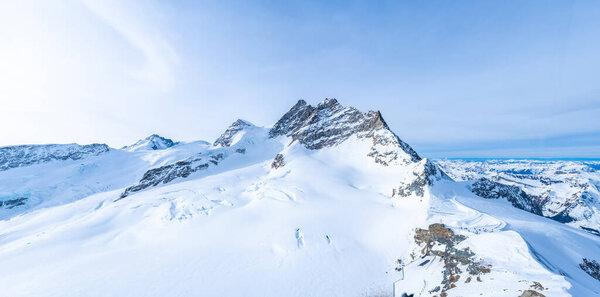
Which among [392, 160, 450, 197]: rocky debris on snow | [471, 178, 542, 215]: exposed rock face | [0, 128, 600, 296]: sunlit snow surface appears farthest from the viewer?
[471, 178, 542, 215]: exposed rock face

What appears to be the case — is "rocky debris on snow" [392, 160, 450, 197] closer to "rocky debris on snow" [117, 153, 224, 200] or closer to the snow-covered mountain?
the snow-covered mountain

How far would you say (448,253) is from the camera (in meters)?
21.8

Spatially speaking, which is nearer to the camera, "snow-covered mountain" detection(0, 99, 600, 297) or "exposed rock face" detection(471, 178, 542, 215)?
"snow-covered mountain" detection(0, 99, 600, 297)

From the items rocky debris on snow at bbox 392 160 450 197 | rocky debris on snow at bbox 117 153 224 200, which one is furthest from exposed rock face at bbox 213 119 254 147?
rocky debris on snow at bbox 392 160 450 197

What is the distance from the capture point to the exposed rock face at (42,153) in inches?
5138

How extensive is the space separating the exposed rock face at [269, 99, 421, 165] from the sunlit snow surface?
223 inches

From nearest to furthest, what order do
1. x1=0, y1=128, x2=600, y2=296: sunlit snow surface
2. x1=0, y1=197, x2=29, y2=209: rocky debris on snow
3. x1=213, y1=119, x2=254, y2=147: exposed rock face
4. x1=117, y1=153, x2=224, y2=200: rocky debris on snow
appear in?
1. x1=0, y1=128, x2=600, y2=296: sunlit snow surface
2. x1=117, y1=153, x2=224, y2=200: rocky debris on snow
3. x1=0, y1=197, x2=29, y2=209: rocky debris on snow
4. x1=213, y1=119, x2=254, y2=147: exposed rock face

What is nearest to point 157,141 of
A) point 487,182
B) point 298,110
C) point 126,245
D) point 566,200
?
point 298,110

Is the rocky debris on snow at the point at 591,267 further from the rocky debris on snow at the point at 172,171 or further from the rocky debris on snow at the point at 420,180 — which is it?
the rocky debris on snow at the point at 172,171

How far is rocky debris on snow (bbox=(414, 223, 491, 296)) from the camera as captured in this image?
18.0m

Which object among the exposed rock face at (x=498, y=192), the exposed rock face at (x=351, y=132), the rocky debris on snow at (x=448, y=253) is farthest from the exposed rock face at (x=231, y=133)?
the rocky debris on snow at (x=448, y=253)

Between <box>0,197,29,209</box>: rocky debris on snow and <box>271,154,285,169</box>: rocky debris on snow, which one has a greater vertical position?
<box>271,154,285,169</box>: rocky debris on snow

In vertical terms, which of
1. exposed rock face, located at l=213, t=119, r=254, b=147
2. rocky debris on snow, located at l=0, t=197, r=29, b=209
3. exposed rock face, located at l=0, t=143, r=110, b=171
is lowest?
rocky debris on snow, located at l=0, t=197, r=29, b=209

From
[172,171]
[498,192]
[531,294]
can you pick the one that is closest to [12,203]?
[172,171]
